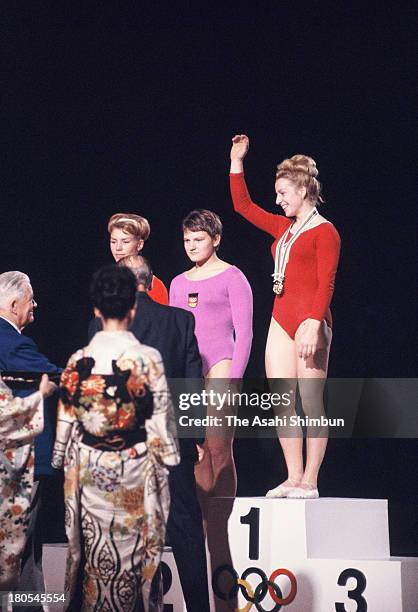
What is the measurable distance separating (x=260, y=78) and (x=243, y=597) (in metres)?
2.66

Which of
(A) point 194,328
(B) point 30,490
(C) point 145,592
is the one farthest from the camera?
(A) point 194,328

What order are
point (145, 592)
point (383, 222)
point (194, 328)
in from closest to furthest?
1. point (145, 592)
2. point (194, 328)
3. point (383, 222)

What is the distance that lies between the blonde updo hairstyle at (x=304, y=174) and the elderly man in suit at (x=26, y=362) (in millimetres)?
1310

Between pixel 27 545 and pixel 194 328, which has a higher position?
pixel 194 328

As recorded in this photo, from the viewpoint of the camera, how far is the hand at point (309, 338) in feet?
15.3

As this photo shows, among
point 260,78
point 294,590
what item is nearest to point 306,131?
point 260,78

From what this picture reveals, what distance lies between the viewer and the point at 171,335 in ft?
14.6

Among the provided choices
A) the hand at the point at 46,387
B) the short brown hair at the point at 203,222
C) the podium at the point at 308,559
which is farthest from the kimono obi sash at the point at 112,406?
the short brown hair at the point at 203,222

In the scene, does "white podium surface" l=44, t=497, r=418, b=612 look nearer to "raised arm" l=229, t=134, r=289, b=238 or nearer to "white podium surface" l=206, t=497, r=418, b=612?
"white podium surface" l=206, t=497, r=418, b=612

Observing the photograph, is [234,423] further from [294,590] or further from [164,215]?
[164,215]

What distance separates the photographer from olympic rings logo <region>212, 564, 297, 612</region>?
4.58 m

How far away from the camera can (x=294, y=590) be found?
180 inches

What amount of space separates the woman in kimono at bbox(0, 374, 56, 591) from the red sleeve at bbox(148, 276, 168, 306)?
3.45 ft

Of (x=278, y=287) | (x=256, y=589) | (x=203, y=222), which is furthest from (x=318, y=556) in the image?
(x=203, y=222)
